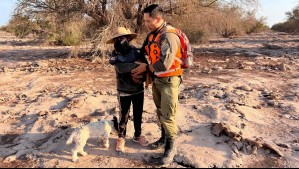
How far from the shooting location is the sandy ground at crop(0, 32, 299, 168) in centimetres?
423

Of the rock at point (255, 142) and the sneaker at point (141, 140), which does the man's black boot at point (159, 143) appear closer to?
the sneaker at point (141, 140)

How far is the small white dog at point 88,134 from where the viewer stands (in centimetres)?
411

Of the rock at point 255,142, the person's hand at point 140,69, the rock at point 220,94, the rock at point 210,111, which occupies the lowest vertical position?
the rock at point 255,142

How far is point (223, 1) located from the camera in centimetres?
1274

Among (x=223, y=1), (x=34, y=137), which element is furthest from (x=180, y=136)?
(x=223, y=1)

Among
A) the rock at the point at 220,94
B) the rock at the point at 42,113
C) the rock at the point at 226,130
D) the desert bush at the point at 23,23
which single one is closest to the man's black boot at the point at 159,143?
the rock at the point at 226,130

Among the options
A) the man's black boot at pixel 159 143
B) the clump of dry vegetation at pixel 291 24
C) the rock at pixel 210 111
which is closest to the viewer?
the man's black boot at pixel 159 143

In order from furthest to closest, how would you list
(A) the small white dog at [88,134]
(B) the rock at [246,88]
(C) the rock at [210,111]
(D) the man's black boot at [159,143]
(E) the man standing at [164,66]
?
(B) the rock at [246,88] < (C) the rock at [210,111] < (D) the man's black boot at [159,143] < (A) the small white dog at [88,134] < (E) the man standing at [164,66]

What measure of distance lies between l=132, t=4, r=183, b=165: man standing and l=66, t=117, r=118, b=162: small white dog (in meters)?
0.68

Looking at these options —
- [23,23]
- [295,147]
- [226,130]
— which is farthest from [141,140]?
[23,23]

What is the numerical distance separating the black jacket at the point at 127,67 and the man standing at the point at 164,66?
0.30ft

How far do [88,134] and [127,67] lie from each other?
0.92 meters

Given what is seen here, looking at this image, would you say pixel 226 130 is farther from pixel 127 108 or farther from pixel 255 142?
pixel 127 108

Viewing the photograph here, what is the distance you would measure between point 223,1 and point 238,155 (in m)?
9.44
